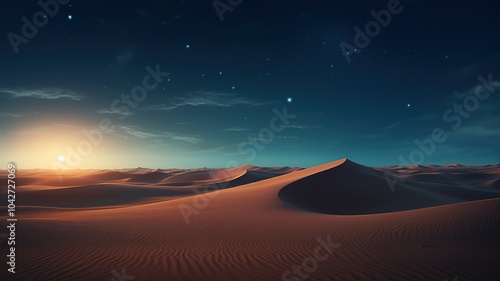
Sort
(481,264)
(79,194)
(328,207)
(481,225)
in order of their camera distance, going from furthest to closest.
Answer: (79,194), (328,207), (481,225), (481,264)

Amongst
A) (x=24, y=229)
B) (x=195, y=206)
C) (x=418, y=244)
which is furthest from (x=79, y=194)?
(x=418, y=244)

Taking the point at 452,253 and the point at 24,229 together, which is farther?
the point at 24,229

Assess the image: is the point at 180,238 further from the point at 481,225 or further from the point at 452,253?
the point at 481,225

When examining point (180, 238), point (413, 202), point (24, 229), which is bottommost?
point (413, 202)

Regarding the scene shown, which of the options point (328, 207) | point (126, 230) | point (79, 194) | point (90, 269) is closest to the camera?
point (90, 269)

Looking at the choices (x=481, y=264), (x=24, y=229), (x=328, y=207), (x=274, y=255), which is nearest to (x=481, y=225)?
(x=481, y=264)

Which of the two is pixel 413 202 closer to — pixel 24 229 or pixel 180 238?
pixel 180 238

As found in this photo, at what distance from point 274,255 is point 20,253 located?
7.18 m

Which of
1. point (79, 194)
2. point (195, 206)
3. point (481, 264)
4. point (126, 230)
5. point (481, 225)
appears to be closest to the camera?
point (481, 264)

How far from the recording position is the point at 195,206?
1770 cm

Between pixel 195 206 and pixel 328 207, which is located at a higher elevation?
pixel 195 206

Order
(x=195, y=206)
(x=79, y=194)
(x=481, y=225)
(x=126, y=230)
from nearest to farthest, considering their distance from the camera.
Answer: (x=481, y=225) → (x=126, y=230) → (x=195, y=206) → (x=79, y=194)

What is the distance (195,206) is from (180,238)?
7681 mm

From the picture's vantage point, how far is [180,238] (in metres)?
10.1
